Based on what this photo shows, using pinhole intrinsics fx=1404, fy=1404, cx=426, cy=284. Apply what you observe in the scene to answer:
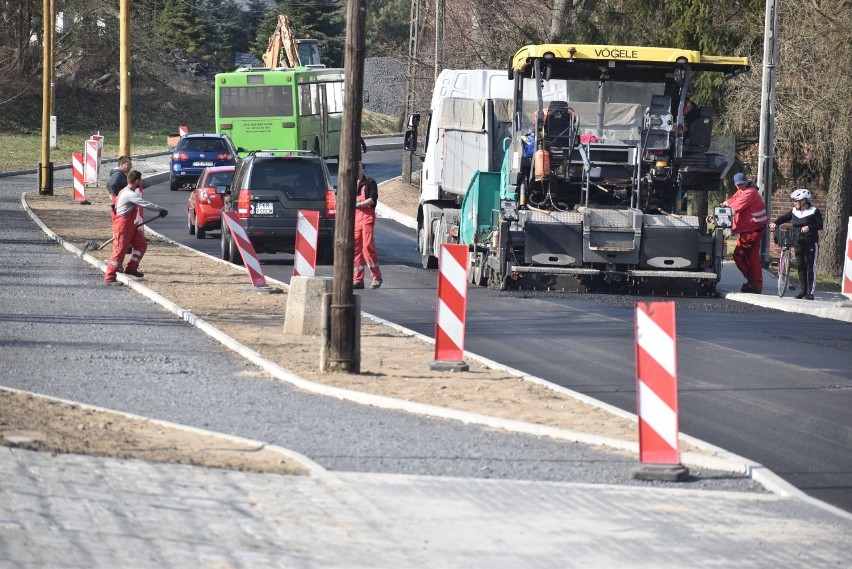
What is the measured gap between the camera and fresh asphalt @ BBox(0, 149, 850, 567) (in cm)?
629

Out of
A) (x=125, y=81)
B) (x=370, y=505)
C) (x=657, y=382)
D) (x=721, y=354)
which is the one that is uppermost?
(x=125, y=81)

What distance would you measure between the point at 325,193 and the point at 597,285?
17.1 ft

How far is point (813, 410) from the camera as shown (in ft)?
36.1

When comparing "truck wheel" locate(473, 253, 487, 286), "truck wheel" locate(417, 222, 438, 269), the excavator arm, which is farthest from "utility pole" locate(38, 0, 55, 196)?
"truck wheel" locate(473, 253, 487, 286)

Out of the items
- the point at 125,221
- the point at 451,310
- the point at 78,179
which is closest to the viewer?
the point at 451,310

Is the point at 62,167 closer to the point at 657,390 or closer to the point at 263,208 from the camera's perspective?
the point at 263,208

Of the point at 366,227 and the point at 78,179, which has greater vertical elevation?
the point at 366,227

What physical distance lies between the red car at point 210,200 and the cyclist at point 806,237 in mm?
12896

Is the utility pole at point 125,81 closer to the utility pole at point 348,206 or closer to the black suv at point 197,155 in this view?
the black suv at point 197,155

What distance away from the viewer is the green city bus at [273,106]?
45656 millimetres

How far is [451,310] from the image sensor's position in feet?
41.5

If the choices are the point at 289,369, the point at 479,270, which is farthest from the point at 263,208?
the point at 289,369

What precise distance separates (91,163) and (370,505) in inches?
1466

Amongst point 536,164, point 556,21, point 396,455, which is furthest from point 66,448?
point 556,21
